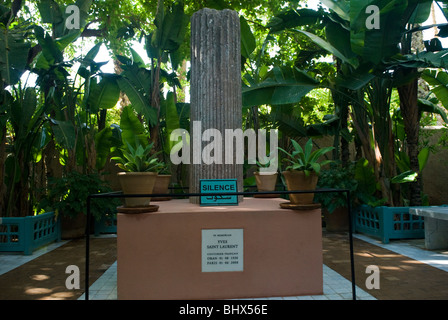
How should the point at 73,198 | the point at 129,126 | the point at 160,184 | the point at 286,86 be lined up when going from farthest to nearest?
the point at 129,126 → the point at 73,198 → the point at 286,86 → the point at 160,184

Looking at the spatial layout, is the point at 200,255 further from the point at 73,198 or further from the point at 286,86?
the point at 73,198

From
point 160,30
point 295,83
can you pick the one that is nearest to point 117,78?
point 160,30

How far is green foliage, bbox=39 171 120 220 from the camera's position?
18.9 ft

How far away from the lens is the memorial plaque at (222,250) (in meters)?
2.91

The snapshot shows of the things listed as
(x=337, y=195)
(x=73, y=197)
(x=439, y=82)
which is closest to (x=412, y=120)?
(x=439, y=82)

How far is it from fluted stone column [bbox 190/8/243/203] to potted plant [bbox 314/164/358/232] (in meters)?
2.84

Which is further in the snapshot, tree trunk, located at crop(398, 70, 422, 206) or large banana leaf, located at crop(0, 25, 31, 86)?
tree trunk, located at crop(398, 70, 422, 206)

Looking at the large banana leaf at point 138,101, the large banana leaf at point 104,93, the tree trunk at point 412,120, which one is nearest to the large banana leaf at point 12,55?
the large banana leaf at point 104,93

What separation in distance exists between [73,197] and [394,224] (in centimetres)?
506

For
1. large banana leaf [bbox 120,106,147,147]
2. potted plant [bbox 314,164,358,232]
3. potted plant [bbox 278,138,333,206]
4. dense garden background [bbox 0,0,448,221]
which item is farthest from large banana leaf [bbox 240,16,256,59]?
potted plant [bbox 278,138,333,206]

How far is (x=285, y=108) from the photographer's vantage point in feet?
23.7

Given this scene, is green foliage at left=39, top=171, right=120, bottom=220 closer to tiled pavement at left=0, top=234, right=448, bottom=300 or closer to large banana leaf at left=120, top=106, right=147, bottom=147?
tiled pavement at left=0, top=234, right=448, bottom=300

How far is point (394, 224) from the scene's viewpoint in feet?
18.6

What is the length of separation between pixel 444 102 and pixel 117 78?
18.3 ft
